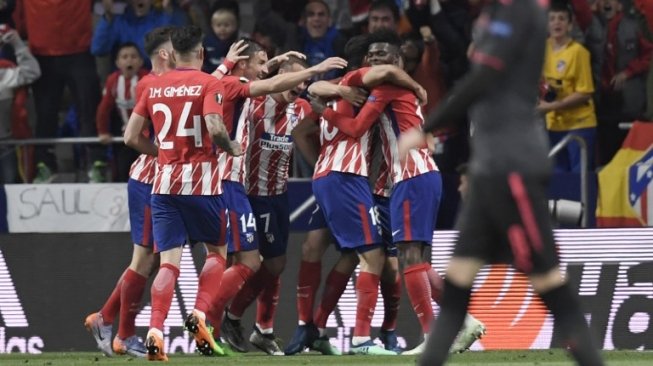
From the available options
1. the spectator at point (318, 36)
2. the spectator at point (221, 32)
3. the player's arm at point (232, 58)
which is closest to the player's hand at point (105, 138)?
the spectator at point (221, 32)

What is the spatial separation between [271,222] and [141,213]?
1.00 metres

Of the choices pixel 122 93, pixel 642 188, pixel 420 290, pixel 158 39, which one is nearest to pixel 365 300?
pixel 420 290

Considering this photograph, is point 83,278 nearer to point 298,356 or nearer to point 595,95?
point 298,356

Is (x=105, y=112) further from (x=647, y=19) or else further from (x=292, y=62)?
(x=647, y=19)

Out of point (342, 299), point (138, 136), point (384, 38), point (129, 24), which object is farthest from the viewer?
point (129, 24)

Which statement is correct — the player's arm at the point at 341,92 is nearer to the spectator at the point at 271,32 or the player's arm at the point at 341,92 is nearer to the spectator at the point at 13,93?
the spectator at the point at 271,32

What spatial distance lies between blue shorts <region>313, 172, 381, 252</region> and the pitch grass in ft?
2.85

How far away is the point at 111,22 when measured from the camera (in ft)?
53.4

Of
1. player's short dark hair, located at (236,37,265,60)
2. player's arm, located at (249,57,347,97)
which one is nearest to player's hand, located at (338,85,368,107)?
player's short dark hair, located at (236,37,265,60)

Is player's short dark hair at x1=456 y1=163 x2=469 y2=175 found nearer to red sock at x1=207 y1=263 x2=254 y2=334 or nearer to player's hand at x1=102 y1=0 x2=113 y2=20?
red sock at x1=207 y1=263 x2=254 y2=334

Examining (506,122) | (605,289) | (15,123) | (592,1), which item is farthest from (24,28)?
(506,122)

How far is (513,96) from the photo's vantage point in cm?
725

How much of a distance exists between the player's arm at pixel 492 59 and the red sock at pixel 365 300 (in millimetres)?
4615

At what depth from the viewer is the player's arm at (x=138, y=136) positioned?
11.2 meters
